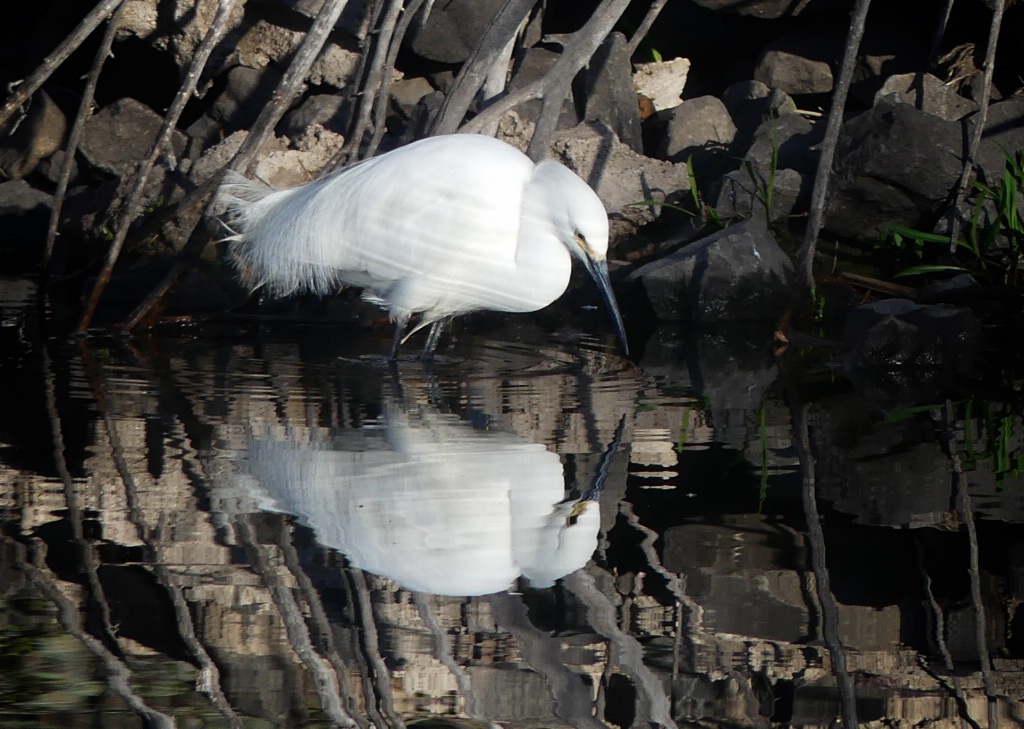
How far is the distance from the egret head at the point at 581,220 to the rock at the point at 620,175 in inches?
95.0

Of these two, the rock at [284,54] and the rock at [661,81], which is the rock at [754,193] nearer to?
the rock at [661,81]

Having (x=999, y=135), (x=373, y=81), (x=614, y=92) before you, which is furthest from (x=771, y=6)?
(x=373, y=81)

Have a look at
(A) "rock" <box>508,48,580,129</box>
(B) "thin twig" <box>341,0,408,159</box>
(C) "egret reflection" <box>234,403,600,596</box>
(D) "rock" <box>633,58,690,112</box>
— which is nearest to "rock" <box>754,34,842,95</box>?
(D) "rock" <box>633,58,690,112</box>

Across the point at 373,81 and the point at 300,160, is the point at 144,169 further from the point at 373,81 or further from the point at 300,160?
the point at 300,160

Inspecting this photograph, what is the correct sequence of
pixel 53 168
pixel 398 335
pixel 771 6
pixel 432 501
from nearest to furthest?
1. pixel 432 501
2. pixel 398 335
3. pixel 771 6
4. pixel 53 168

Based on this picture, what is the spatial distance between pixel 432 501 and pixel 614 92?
5.28 metres

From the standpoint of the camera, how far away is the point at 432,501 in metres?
3.29

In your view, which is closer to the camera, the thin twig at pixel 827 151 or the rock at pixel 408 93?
the thin twig at pixel 827 151

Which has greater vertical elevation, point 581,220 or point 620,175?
point 620,175

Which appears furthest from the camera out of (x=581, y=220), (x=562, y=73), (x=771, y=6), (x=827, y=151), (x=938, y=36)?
(x=771, y=6)

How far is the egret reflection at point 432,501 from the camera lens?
9.39 ft

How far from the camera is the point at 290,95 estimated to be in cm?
608

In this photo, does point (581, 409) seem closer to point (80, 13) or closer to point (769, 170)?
point (769, 170)

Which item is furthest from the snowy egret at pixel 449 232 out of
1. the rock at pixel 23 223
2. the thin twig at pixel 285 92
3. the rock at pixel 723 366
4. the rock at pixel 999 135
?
the rock at pixel 23 223
